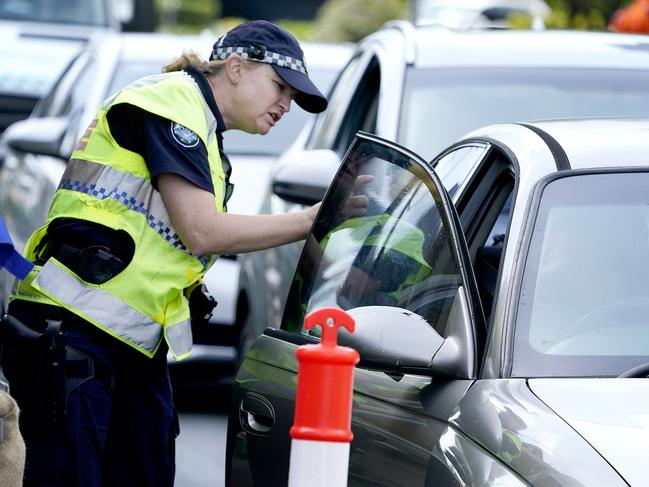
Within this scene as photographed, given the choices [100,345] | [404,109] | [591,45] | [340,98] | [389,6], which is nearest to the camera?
[100,345]

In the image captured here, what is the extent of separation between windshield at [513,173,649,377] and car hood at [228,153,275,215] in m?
3.99

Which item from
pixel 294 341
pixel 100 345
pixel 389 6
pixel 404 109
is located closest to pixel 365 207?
pixel 294 341

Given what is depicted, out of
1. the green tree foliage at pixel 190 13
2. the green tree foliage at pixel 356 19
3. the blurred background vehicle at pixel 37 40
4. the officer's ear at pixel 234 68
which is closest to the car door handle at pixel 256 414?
the officer's ear at pixel 234 68

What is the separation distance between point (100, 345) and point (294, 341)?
1.91 feet

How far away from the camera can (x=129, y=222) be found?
13.1 feet

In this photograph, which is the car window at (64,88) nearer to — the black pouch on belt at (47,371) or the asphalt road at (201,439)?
the asphalt road at (201,439)

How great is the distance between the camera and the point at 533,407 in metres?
2.90

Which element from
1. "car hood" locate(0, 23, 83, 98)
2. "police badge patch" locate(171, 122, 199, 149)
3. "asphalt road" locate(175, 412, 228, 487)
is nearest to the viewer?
"police badge patch" locate(171, 122, 199, 149)

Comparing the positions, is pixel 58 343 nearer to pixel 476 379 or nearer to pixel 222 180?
pixel 222 180

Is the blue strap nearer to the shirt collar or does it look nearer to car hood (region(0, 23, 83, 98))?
the shirt collar

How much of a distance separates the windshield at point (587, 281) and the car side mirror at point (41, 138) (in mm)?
5171

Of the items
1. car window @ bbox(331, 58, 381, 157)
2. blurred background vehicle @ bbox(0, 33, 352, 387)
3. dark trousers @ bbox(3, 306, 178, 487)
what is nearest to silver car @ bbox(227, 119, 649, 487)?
dark trousers @ bbox(3, 306, 178, 487)

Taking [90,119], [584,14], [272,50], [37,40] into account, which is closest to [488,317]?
[272,50]

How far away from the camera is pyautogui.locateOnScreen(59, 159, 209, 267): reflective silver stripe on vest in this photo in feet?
13.1
